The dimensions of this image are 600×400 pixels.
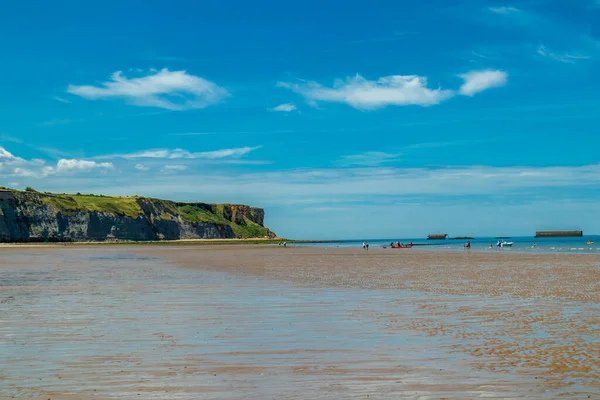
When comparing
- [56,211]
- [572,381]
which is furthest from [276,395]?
[56,211]

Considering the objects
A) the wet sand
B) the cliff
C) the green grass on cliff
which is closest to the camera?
the wet sand

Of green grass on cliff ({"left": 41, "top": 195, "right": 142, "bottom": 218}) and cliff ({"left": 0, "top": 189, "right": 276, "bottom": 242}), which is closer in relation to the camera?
cliff ({"left": 0, "top": 189, "right": 276, "bottom": 242})

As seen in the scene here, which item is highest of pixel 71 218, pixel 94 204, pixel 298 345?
pixel 94 204

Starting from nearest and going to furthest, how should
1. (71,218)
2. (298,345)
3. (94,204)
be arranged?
(298,345) → (71,218) → (94,204)

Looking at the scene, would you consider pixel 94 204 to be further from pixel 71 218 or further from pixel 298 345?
pixel 298 345

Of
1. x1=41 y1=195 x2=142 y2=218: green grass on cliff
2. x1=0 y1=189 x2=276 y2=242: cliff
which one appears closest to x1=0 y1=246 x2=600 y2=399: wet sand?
x1=0 y1=189 x2=276 y2=242: cliff

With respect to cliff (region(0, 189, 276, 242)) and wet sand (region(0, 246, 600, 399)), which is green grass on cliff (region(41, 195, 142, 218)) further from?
wet sand (region(0, 246, 600, 399))

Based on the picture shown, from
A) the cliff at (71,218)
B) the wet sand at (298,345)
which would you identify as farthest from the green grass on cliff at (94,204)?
the wet sand at (298,345)

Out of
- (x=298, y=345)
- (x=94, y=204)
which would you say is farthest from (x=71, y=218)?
(x=298, y=345)

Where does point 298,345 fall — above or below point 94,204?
below

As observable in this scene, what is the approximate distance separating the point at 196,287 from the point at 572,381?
19413 mm

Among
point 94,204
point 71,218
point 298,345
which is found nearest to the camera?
point 298,345

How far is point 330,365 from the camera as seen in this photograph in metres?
10.4

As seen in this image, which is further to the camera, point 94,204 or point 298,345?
point 94,204
